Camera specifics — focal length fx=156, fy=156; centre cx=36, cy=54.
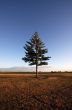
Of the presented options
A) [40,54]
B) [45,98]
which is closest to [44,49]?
[40,54]

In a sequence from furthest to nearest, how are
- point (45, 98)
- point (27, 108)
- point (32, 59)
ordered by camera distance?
point (32, 59), point (45, 98), point (27, 108)

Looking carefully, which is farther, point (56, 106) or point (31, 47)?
point (31, 47)

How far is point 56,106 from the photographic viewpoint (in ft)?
32.3

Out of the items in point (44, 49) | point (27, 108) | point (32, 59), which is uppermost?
point (44, 49)

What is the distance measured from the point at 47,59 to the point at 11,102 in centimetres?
2995

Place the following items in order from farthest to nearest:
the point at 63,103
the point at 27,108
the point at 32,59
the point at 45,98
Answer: the point at 32,59 < the point at 45,98 < the point at 63,103 < the point at 27,108

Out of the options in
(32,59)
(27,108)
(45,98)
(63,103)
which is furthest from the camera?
(32,59)

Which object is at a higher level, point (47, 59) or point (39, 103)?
point (47, 59)

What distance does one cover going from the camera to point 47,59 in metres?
40.1

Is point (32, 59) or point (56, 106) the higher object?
point (32, 59)

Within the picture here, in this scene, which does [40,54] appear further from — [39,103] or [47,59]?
[39,103]

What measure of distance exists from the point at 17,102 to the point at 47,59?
29.9 meters

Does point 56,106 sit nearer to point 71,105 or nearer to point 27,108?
point 71,105

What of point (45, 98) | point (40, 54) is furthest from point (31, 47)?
point (45, 98)
